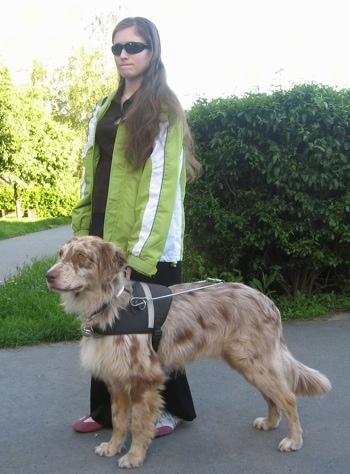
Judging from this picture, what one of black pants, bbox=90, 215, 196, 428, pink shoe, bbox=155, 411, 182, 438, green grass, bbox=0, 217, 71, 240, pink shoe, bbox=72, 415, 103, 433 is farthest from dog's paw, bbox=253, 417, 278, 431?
green grass, bbox=0, 217, 71, 240

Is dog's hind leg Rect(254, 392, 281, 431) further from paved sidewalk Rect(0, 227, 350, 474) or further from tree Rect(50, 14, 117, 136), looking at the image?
tree Rect(50, 14, 117, 136)

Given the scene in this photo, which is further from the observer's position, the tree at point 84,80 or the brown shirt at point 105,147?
Result: the tree at point 84,80

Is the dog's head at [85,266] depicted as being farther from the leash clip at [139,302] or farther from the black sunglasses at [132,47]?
the black sunglasses at [132,47]

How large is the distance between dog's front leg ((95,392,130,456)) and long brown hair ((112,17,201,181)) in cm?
157

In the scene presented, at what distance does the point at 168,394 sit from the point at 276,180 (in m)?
3.33

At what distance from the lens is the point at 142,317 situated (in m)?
3.63

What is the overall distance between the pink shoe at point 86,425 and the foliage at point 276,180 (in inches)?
132

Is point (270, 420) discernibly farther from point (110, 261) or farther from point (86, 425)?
point (110, 261)

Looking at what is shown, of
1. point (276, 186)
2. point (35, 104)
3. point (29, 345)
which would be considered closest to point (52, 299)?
point (29, 345)

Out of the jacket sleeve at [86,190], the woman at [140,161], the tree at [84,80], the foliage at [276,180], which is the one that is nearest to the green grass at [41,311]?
the foliage at [276,180]

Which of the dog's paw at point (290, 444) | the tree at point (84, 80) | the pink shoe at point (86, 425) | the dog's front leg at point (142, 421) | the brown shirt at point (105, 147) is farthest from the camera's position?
the tree at point (84, 80)

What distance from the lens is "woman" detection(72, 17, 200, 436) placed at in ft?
12.1

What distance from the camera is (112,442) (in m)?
3.84

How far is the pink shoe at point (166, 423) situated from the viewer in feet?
13.4
